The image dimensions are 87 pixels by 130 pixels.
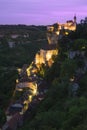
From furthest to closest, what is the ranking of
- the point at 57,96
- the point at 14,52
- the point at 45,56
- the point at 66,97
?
the point at 14,52 → the point at 45,56 → the point at 57,96 → the point at 66,97

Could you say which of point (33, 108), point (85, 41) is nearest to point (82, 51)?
point (85, 41)

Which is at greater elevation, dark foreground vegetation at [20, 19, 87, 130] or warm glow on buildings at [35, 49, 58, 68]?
dark foreground vegetation at [20, 19, 87, 130]

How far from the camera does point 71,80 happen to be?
2483 cm

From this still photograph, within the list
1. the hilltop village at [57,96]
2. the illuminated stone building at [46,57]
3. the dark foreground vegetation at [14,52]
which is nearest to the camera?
the hilltop village at [57,96]

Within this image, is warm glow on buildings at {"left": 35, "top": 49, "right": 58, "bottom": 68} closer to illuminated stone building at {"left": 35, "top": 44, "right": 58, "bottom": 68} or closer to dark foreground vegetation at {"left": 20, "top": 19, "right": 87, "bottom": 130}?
illuminated stone building at {"left": 35, "top": 44, "right": 58, "bottom": 68}

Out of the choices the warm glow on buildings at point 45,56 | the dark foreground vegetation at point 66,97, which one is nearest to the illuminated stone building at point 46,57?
the warm glow on buildings at point 45,56

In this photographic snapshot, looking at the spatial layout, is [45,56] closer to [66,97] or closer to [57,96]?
[57,96]

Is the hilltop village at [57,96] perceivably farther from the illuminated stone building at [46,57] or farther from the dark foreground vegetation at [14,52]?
the dark foreground vegetation at [14,52]

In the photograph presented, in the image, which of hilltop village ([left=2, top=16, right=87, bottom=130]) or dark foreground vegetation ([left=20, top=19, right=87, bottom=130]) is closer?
dark foreground vegetation ([left=20, top=19, right=87, bottom=130])

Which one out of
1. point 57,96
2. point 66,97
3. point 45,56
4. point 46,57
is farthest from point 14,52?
point 66,97

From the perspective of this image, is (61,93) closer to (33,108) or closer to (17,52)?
(33,108)

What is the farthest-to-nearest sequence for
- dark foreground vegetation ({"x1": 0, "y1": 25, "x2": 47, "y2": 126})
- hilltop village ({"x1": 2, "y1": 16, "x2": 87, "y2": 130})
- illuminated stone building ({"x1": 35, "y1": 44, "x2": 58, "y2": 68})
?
dark foreground vegetation ({"x1": 0, "y1": 25, "x2": 47, "y2": 126}), illuminated stone building ({"x1": 35, "y1": 44, "x2": 58, "y2": 68}), hilltop village ({"x1": 2, "y1": 16, "x2": 87, "y2": 130})

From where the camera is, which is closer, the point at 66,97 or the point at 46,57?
the point at 66,97

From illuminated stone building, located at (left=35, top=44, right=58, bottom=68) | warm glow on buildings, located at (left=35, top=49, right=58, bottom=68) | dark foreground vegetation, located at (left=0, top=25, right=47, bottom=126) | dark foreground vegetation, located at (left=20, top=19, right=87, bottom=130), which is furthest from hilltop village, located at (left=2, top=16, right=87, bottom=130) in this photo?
dark foreground vegetation, located at (left=0, top=25, right=47, bottom=126)
